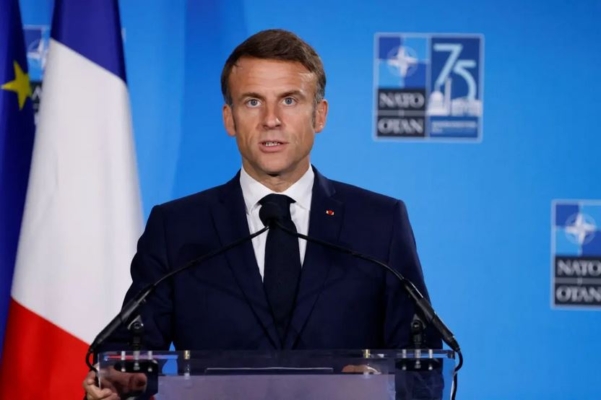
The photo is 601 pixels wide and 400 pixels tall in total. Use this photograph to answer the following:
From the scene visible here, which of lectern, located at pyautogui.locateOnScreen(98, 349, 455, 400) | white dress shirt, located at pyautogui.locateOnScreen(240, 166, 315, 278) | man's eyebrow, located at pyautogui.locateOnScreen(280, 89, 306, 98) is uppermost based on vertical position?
man's eyebrow, located at pyautogui.locateOnScreen(280, 89, 306, 98)

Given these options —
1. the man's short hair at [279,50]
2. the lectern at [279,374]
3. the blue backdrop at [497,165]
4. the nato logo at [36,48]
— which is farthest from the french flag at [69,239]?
the lectern at [279,374]

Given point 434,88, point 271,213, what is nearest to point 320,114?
point 271,213

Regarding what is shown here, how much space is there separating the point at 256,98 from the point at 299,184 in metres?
0.23

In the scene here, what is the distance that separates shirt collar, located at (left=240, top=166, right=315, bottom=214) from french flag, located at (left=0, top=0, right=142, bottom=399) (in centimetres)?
97

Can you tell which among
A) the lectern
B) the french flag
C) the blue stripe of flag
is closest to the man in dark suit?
the lectern

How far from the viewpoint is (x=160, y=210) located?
7.75 ft

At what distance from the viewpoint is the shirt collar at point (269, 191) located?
2.34m

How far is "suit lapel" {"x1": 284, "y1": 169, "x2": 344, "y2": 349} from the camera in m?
2.16

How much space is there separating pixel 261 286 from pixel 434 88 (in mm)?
1457

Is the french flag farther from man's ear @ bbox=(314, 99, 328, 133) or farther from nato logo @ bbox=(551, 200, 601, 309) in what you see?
nato logo @ bbox=(551, 200, 601, 309)

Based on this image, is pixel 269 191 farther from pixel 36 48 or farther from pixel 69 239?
pixel 36 48

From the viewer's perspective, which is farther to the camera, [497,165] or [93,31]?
[497,165]

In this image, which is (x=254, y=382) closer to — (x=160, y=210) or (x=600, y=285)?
(x=160, y=210)

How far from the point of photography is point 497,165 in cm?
345
